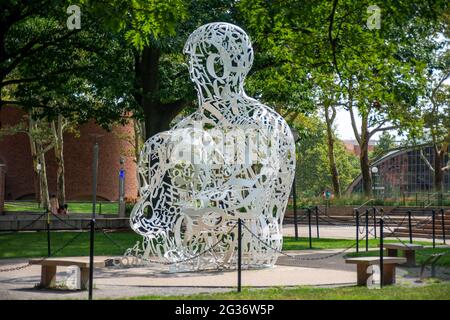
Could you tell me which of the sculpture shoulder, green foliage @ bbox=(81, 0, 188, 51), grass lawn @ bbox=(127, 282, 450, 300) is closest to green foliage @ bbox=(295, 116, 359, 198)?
green foliage @ bbox=(81, 0, 188, 51)

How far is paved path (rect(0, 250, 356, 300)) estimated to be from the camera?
35.3 ft

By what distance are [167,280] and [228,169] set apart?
8.92 feet

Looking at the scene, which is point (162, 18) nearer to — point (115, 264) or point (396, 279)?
point (115, 264)

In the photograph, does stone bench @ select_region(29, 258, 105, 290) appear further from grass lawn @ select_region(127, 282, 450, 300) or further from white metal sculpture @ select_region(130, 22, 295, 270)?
white metal sculpture @ select_region(130, 22, 295, 270)

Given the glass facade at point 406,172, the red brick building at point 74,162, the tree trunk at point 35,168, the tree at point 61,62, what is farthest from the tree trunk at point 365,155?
the glass facade at point 406,172

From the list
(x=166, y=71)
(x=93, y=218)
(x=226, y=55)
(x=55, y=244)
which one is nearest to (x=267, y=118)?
(x=226, y=55)

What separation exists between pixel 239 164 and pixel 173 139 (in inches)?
59.4

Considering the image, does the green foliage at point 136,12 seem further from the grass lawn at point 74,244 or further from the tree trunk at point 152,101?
the tree trunk at point 152,101

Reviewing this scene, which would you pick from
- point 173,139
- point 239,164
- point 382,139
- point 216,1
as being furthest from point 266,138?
point 382,139

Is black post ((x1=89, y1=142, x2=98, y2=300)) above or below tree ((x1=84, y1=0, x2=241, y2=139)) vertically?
below

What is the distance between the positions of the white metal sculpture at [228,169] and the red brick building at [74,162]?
36395 mm

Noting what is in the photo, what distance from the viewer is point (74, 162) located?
52.7 metres

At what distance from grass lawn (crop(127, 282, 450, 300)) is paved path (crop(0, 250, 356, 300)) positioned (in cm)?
83

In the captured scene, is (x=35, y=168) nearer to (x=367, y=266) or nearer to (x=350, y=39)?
(x=350, y=39)
